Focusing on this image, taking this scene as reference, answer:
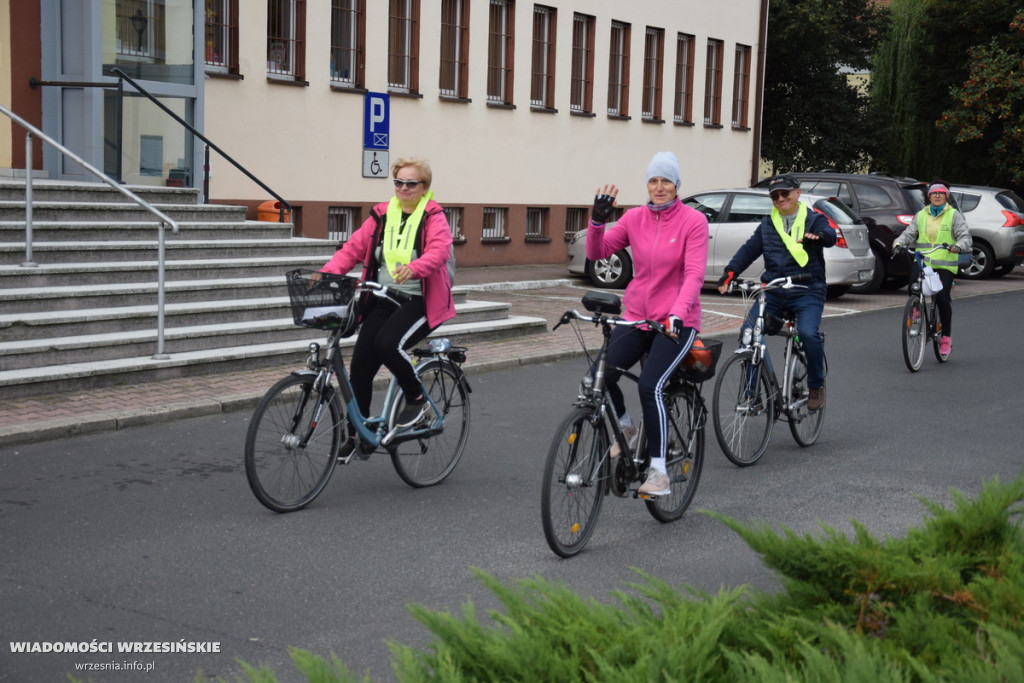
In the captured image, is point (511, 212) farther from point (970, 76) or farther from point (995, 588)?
point (995, 588)

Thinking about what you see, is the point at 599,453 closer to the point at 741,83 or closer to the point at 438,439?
the point at 438,439

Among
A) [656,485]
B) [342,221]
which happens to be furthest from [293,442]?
[342,221]

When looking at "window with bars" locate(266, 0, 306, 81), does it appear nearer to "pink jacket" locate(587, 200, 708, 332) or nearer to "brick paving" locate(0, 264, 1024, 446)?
"brick paving" locate(0, 264, 1024, 446)

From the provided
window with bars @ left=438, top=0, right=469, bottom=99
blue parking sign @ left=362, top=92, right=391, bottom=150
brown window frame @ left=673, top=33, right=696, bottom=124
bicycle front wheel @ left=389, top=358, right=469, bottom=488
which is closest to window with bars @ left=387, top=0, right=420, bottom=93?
window with bars @ left=438, top=0, right=469, bottom=99

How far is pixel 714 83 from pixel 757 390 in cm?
2397

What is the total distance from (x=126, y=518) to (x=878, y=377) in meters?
7.91

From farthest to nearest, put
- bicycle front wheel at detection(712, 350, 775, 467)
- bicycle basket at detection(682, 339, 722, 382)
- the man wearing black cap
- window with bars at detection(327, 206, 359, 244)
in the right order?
window with bars at detection(327, 206, 359, 244)
the man wearing black cap
bicycle front wheel at detection(712, 350, 775, 467)
bicycle basket at detection(682, 339, 722, 382)

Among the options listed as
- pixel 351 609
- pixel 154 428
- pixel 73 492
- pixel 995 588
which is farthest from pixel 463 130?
pixel 995 588

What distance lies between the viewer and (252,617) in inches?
200

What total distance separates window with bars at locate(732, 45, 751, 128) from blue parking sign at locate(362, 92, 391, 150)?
45.8 feet

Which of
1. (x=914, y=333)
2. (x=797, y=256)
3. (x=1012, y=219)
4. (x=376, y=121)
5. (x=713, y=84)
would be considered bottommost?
(x=914, y=333)

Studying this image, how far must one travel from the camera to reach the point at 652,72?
94.4 feet

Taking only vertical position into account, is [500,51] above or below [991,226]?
above

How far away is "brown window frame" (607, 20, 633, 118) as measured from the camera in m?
27.5
